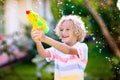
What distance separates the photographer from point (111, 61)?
122 inches

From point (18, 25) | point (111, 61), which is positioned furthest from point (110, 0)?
point (18, 25)

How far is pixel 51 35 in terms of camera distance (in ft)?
9.93

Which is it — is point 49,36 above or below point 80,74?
above

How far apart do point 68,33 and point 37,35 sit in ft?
0.65

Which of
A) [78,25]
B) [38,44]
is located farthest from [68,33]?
[38,44]

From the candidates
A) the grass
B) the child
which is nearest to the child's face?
the child

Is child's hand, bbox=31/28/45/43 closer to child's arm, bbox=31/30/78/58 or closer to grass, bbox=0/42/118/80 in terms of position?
child's arm, bbox=31/30/78/58

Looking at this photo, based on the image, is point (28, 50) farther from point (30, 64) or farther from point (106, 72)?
point (106, 72)

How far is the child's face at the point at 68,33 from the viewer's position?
301 cm

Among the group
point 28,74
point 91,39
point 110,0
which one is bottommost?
point 28,74

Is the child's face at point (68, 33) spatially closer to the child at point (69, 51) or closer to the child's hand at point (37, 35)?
the child at point (69, 51)

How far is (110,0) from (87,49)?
33 cm

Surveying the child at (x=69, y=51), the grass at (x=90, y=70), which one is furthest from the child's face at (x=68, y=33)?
the grass at (x=90, y=70)

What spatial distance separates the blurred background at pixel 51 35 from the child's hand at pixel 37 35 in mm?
67
